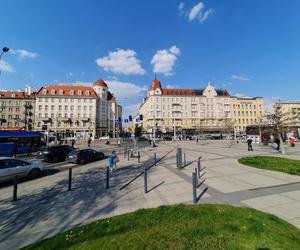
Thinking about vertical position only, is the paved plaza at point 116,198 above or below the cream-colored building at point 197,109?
below

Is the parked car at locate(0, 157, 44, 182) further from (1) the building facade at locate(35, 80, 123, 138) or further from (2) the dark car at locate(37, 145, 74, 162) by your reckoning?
(1) the building facade at locate(35, 80, 123, 138)

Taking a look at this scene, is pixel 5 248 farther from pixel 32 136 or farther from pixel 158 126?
pixel 158 126

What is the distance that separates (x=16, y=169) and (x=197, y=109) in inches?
3631

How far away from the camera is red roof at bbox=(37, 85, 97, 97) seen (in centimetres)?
7944

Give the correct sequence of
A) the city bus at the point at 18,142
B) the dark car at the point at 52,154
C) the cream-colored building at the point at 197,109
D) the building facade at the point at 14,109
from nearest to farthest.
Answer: the dark car at the point at 52,154, the city bus at the point at 18,142, the building facade at the point at 14,109, the cream-colored building at the point at 197,109

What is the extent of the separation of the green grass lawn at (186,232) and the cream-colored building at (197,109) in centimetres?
8584

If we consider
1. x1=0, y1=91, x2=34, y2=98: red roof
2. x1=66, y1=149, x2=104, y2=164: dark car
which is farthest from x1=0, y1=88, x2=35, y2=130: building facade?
x1=66, y1=149, x2=104, y2=164: dark car

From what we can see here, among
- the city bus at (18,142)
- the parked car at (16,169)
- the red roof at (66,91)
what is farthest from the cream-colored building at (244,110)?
the parked car at (16,169)

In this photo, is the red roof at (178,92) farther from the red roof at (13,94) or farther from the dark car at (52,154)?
the dark car at (52,154)

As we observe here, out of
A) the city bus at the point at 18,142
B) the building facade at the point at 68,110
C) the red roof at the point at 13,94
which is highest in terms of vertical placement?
the red roof at the point at 13,94

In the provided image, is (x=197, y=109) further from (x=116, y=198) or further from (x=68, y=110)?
(x=116, y=198)

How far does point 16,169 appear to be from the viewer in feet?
36.1

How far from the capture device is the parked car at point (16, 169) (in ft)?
34.4

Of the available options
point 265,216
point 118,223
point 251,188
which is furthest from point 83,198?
point 251,188
